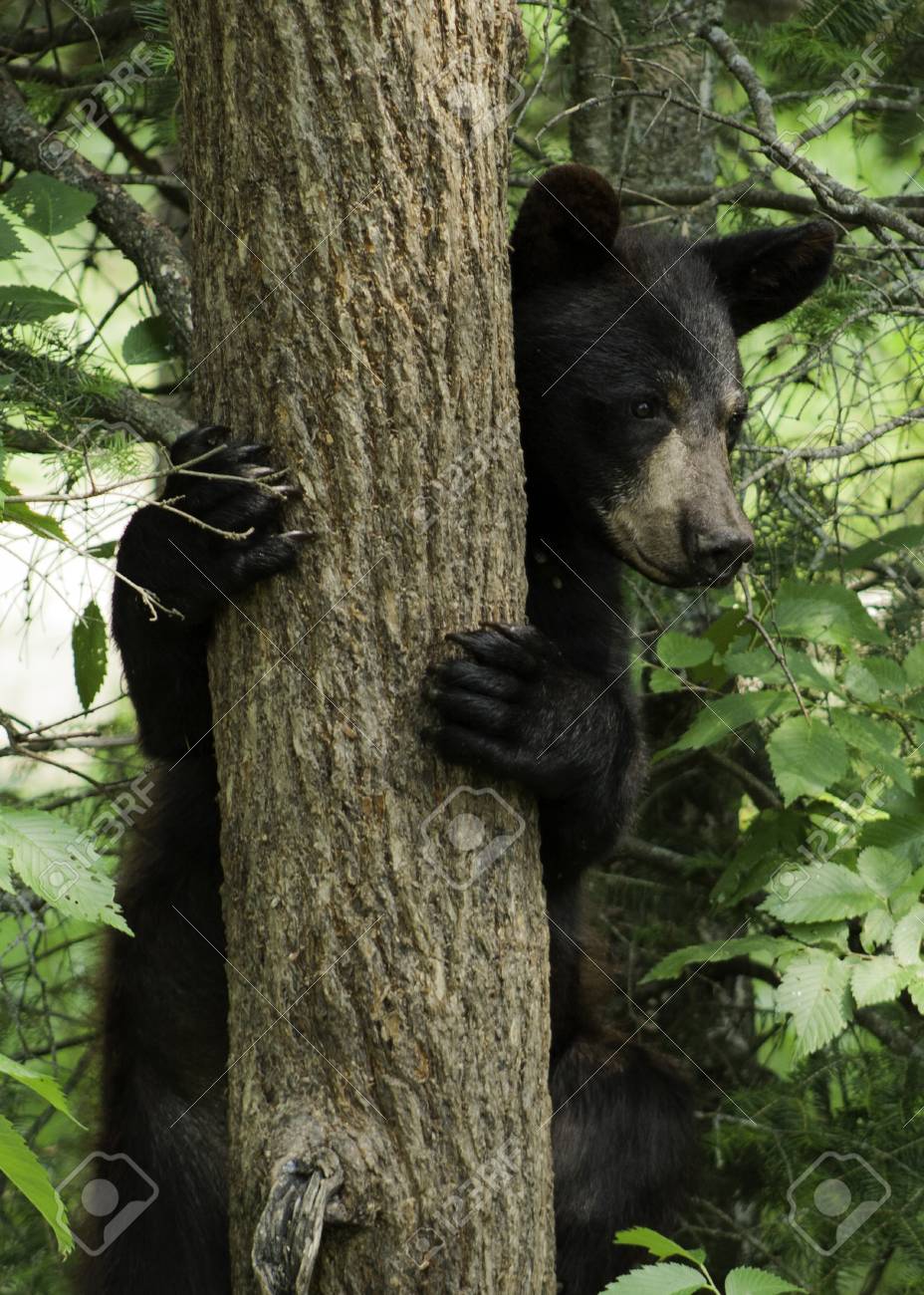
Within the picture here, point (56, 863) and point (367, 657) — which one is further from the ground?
point (367, 657)

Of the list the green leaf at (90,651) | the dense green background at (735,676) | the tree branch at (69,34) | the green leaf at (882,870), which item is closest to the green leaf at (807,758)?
the dense green background at (735,676)

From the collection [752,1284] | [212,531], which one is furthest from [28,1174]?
[752,1284]

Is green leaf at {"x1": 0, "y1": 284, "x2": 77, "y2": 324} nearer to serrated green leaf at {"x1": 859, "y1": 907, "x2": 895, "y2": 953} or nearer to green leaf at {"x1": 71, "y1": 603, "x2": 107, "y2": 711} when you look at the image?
green leaf at {"x1": 71, "y1": 603, "x2": 107, "y2": 711}

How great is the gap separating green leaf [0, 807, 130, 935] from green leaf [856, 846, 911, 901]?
190 cm

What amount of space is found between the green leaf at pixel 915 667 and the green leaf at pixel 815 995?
30.7 inches

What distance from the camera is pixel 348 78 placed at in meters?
2.44

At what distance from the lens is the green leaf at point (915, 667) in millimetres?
3695

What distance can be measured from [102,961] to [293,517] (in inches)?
74.9

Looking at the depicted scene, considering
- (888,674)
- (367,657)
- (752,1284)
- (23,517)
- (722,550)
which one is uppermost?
(722,550)

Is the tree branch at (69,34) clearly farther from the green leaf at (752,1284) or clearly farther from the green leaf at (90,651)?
the green leaf at (752,1284)

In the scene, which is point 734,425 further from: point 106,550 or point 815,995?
point 106,550

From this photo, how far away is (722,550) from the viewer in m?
3.20

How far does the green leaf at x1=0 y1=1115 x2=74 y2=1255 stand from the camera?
1.84m

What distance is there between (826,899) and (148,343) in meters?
2.46
